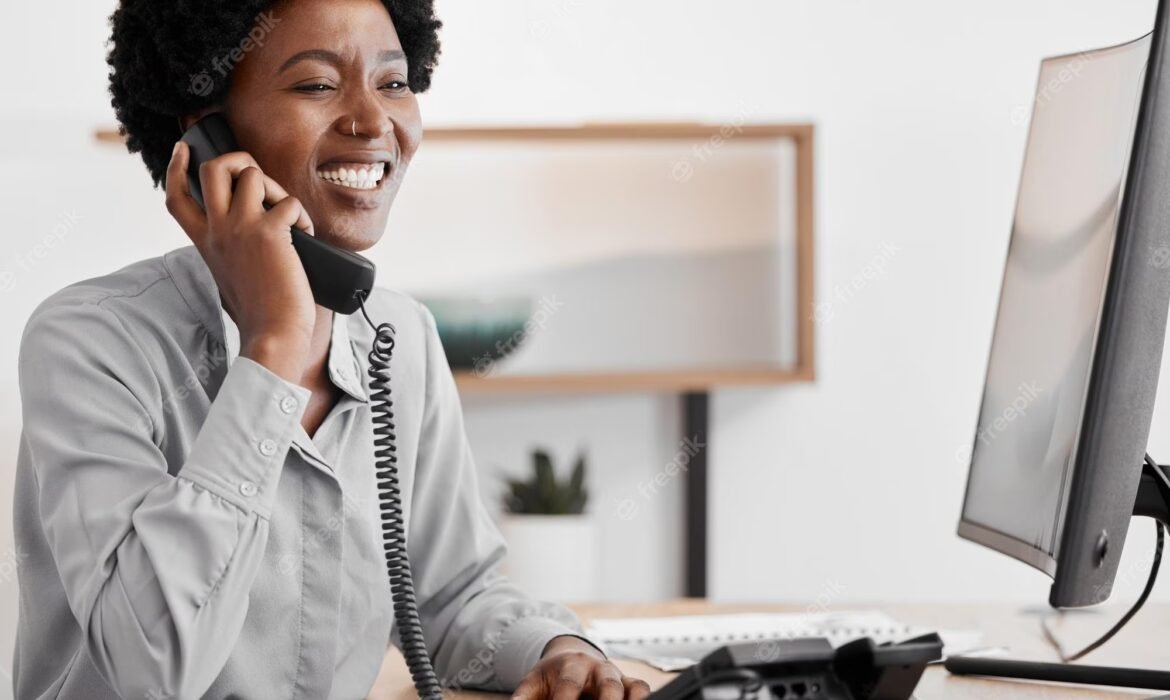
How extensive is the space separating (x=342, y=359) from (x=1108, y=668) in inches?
33.0

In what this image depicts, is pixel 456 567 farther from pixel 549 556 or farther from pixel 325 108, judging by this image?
pixel 549 556

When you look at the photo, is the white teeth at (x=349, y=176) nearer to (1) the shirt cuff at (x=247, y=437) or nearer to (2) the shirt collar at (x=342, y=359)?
(2) the shirt collar at (x=342, y=359)

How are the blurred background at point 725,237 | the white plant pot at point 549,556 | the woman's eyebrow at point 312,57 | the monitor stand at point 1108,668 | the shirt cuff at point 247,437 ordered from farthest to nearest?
the blurred background at point 725,237, the white plant pot at point 549,556, the woman's eyebrow at point 312,57, the monitor stand at point 1108,668, the shirt cuff at point 247,437

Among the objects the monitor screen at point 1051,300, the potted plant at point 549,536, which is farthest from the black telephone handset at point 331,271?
the potted plant at point 549,536

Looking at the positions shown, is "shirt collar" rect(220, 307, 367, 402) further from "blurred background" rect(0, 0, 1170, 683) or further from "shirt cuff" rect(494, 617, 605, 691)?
"blurred background" rect(0, 0, 1170, 683)

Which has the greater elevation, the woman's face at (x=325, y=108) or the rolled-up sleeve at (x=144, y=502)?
the woman's face at (x=325, y=108)

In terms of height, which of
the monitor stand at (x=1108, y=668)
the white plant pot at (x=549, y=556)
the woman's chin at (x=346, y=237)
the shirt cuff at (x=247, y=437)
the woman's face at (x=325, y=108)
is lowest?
the white plant pot at (x=549, y=556)

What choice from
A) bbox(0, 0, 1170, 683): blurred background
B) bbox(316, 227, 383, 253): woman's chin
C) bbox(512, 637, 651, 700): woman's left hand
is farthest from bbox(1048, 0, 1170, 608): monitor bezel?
bbox(0, 0, 1170, 683): blurred background

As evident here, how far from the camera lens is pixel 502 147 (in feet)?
9.96

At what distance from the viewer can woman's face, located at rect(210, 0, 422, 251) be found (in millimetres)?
1229

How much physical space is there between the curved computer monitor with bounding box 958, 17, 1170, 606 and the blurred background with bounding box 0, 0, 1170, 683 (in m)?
1.74

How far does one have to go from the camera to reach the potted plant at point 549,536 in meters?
2.78

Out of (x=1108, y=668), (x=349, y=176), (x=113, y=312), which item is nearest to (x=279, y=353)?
(x=113, y=312)

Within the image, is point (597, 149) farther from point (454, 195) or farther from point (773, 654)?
point (773, 654)
